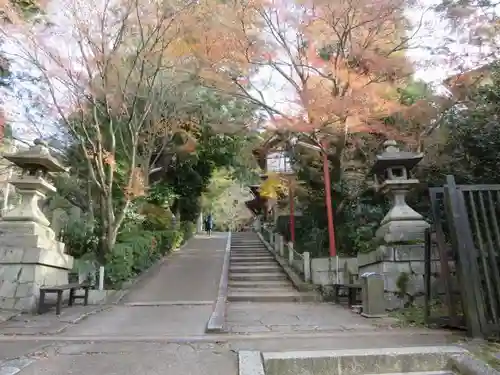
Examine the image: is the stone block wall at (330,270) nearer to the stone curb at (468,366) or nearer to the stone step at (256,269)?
the stone step at (256,269)

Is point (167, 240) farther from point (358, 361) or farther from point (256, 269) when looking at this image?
point (358, 361)

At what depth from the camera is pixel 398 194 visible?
8508 millimetres

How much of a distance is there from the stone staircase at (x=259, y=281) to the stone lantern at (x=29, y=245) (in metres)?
4.35

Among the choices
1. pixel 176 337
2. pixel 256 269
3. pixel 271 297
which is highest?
pixel 256 269

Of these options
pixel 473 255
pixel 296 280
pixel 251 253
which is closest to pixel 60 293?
pixel 296 280

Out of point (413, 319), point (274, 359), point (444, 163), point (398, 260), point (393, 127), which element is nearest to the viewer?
point (274, 359)

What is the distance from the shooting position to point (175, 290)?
11047 millimetres

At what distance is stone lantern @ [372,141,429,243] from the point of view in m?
7.98

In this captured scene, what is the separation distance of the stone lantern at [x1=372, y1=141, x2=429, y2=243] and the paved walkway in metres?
1.91

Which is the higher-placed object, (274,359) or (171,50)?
(171,50)

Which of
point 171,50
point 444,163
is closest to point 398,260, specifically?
point 444,163

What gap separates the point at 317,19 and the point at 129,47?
206 inches

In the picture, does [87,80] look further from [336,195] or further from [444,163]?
[444,163]

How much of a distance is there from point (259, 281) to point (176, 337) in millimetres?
6442
